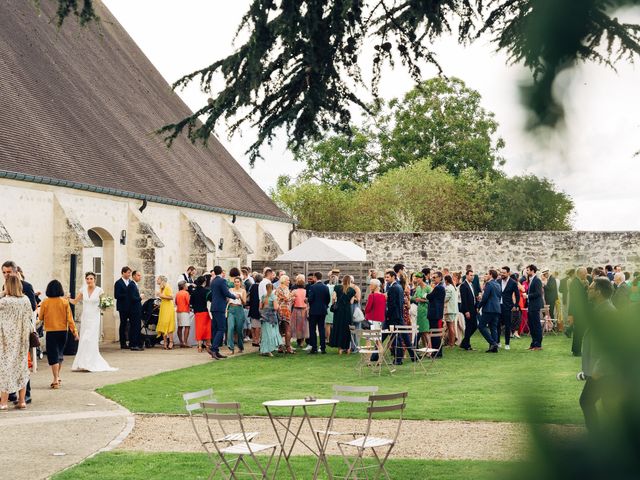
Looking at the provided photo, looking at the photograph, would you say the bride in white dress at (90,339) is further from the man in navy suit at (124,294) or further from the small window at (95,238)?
the small window at (95,238)

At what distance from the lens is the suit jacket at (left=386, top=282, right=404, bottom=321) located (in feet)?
57.4

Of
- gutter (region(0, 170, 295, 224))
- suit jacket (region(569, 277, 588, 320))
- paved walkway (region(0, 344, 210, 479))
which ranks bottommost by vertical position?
paved walkway (region(0, 344, 210, 479))

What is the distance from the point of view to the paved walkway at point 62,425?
850 cm

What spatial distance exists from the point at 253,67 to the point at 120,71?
23.3 meters

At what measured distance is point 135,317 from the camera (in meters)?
20.2

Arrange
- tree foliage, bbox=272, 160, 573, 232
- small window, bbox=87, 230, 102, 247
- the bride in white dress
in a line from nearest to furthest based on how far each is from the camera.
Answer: the bride in white dress
small window, bbox=87, 230, 102, 247
tree foliage, bbox=272, 160, 573, 232

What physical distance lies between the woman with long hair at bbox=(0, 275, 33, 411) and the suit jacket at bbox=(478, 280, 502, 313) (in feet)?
34.8

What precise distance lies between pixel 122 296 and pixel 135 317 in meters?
0.67

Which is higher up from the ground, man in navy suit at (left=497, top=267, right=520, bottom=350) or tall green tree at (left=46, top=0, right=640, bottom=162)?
tall green tree at (left=46, top=0, right=640, bottom=162)

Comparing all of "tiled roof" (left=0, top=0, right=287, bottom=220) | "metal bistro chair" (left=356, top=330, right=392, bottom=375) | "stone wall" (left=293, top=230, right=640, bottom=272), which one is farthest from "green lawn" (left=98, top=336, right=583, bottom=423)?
"stone wall" (left=293, top=230, right=640, bottom=272)

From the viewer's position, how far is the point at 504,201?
0.75m

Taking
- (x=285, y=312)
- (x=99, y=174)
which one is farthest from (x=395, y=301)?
(x=99, y=174)

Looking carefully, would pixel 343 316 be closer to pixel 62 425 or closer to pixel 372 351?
pixel 372 351

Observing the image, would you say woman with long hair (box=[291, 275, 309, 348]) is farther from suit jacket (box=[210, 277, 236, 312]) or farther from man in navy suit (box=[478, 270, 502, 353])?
man in navy suit (box=[478, 270, 502, 353])
